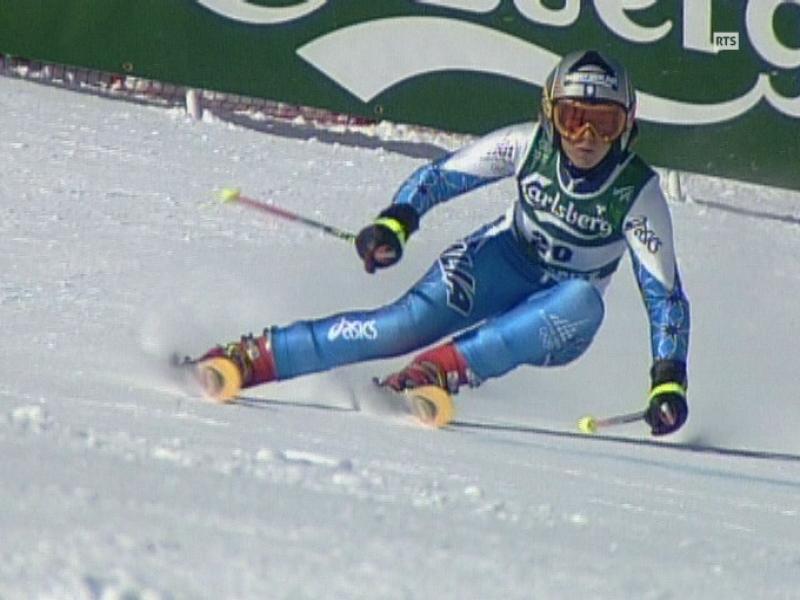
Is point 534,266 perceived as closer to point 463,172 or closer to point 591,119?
point 463,172

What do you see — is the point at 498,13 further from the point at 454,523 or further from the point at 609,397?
the point at 454,523

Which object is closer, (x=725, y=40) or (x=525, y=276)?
(x=525, y=276)

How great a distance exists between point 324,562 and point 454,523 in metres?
0.59

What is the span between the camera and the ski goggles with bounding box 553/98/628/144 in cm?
545

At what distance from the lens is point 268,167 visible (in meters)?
8.89

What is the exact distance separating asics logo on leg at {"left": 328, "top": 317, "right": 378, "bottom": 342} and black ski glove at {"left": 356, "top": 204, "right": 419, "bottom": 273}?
16cm

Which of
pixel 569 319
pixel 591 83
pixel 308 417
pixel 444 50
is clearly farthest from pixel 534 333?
pixel 444 50

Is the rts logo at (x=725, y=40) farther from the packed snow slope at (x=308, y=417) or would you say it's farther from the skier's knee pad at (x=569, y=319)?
the skier's knee pad at (x=569, y=319)

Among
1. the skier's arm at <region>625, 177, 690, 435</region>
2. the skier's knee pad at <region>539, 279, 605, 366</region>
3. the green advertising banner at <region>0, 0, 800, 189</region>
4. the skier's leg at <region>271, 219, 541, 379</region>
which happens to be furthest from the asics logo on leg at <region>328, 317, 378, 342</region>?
the green advertising banner at <region>0, 0, 800, 189</region>

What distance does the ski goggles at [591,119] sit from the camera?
545 cm

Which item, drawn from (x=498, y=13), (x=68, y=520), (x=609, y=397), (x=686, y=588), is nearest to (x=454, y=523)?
(x=686, y=588)

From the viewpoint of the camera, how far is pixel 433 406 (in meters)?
5.25

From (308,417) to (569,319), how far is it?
2.96ft

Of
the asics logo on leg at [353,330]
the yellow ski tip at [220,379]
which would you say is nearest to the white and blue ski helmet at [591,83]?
the asics logo on leg at [353,330]
